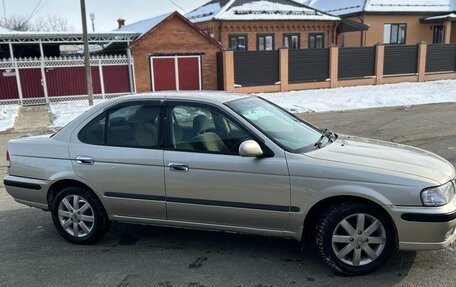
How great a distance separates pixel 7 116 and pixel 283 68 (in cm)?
1271

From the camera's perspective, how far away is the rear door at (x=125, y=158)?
4.16m

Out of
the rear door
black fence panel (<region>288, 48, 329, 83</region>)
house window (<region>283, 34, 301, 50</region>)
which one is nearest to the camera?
the rear door

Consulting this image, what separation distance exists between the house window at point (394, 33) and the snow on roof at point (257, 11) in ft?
17.7

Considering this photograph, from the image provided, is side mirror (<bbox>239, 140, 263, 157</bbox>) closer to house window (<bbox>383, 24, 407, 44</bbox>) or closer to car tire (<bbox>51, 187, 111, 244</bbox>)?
car tire (<bbox>51, 187, 111, 244</bbox>)

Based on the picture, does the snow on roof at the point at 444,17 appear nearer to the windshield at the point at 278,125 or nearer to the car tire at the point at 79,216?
the windshield at the point at 278,125

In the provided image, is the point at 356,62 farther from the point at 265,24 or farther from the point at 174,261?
the point at 174,261

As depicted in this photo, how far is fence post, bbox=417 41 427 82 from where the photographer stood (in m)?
25.1

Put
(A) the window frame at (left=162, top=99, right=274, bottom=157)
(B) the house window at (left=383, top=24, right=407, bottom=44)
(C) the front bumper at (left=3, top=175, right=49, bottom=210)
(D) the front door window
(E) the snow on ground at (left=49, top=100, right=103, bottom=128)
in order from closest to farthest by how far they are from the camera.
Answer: (A) the window frame at (left=162, top=99, right=274, bottom=157)
(D) the front door window
(C) the front bumper at (left=3, top=175, right=49, bottom=210)
(E) the snow on ground at (left=49, top=100, right=103, bottom=128)
(B) the house window at (left=383, top=24, right=407, bottom=44)

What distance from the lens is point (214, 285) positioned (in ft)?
11.9

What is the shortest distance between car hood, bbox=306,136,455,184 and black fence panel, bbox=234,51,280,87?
17.7 metres

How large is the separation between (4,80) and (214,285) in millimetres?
18275

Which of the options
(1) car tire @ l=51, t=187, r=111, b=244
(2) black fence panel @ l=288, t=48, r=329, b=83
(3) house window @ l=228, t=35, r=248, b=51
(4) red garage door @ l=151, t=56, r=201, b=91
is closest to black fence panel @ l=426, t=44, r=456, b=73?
(2) black fence panel @ l=288, t=48, r=329, b=83

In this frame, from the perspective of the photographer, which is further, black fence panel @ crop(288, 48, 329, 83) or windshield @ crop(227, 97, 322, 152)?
black fence panel @ crop(288, 48, 329, 83)

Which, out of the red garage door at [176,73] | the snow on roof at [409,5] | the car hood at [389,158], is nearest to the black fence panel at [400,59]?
the snow on roof at [409,5]
